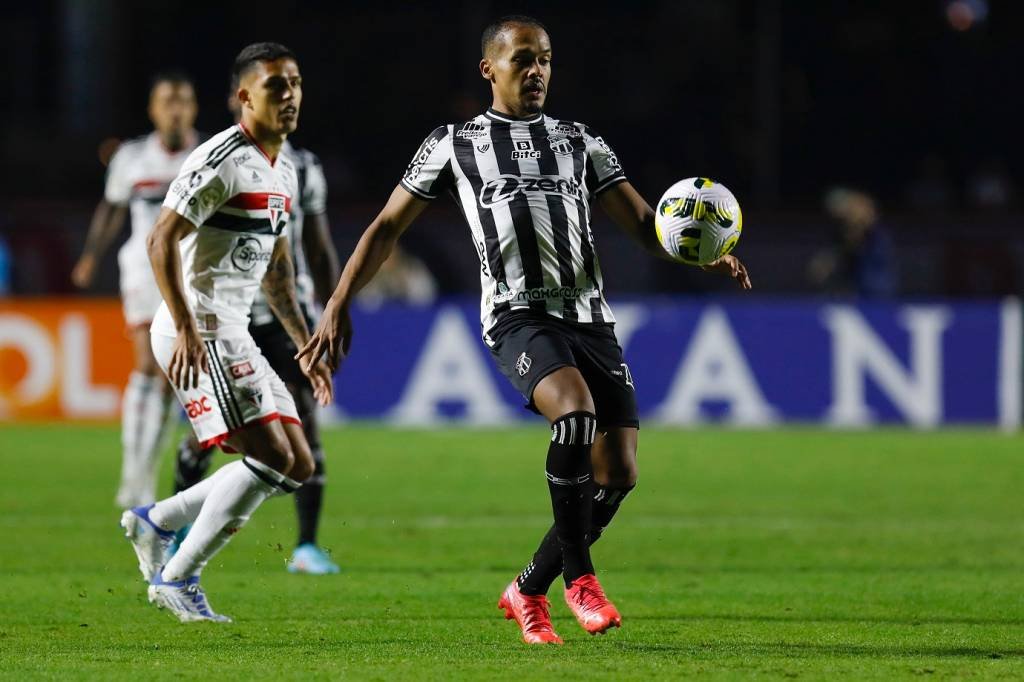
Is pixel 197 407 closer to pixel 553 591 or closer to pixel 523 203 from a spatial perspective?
pixel 523 203

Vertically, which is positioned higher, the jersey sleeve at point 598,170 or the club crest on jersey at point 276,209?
the jersey sleeve at point 598,170

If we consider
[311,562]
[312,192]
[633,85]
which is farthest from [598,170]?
[633,85]

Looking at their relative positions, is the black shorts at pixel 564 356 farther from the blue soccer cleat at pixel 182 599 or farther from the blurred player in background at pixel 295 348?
the blurred player in background at pixel 295 348

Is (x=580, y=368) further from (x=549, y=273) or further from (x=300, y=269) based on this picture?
(x=300, y=269)

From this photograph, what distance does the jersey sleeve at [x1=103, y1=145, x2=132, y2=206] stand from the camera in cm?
1013

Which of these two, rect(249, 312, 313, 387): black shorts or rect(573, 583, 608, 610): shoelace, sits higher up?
rect(249, 312, 313, 387): black shorts

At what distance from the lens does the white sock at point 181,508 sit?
6.47 m

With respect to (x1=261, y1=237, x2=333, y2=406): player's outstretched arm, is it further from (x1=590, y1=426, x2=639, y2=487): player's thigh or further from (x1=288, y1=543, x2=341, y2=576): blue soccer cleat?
(x1=288, y1=543, x2=341, y2=576): blue soccer cleat

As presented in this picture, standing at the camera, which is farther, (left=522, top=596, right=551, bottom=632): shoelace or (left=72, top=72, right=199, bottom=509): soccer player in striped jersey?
(left=72, top=72, right=199, bottom=509): soccer player in striped jersey

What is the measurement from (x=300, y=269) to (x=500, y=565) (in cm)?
174

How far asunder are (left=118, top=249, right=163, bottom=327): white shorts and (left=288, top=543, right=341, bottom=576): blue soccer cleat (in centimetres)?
245

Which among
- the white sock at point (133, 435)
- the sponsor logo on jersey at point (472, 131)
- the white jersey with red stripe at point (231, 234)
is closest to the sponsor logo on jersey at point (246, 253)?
Result: the white jersey with red stripe at point (231, 234)

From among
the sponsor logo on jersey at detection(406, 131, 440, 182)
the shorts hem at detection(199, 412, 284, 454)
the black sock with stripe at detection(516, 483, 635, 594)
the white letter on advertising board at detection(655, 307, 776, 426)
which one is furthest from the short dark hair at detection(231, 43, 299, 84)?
the white letter on advertising board at detection(655, 307, 776, 426)

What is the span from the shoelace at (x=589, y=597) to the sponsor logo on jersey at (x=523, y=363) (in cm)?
77
